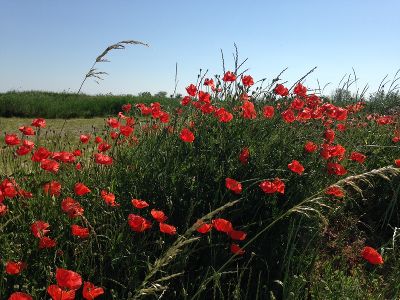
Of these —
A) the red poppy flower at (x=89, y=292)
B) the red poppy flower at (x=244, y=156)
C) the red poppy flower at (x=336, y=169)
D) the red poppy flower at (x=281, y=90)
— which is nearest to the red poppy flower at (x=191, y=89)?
the red poppy flower at (x=281, y=90)

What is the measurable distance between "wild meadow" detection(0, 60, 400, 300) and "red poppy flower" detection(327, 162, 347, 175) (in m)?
0.02

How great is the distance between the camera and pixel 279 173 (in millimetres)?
2812

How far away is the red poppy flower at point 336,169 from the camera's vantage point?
2.69 metres

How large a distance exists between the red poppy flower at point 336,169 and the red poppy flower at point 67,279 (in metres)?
1.68

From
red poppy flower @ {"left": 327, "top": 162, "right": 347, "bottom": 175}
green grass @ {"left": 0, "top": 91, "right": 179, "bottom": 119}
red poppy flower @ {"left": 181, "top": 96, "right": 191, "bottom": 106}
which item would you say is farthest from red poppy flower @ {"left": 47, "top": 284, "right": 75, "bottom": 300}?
green grass @ {"left": 0, "top": 91, "right": 179, "bottom": 119}

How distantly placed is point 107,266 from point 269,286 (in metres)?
0.89

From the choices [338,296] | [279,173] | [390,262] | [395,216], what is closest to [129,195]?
[279,173]

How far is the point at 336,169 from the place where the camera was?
8.89 feet

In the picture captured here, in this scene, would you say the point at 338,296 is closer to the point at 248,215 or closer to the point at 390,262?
the point at 248,215

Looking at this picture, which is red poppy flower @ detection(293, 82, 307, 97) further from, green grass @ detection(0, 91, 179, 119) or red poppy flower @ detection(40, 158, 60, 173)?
green grass @ detection(0, 91, 179, 119)

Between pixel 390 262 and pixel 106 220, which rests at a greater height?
pixel 106 220

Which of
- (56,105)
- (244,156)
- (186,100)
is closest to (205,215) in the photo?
(244,156)

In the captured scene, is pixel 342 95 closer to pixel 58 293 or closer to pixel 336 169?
pixel 336 169

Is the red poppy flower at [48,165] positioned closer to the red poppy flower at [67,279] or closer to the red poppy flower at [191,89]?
the red poppy flower at [67,279]
